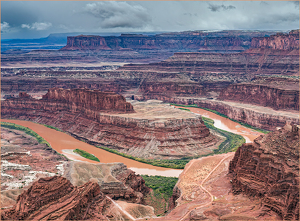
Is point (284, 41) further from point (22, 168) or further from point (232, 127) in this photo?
point (22, 168)

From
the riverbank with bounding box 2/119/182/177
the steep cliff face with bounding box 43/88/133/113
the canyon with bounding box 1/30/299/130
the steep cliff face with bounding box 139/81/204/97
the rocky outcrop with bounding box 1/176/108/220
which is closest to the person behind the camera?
the rocky outcrop with bounding box 1/176/108/220

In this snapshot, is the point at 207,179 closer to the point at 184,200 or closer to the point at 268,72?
the point at 184,200

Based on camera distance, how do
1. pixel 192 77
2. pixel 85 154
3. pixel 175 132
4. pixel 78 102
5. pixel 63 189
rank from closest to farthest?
pixel 63 189 < pixel 85 154 < pixel 175 132 < pixel 78 102 < pixel 192 77

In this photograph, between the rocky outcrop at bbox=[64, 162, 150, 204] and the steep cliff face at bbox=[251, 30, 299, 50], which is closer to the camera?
the rocky outcrop at bbox=[64, 162, 150, 204]

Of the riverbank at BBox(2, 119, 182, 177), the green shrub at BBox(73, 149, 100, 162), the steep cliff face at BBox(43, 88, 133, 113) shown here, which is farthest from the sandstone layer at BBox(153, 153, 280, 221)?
the steep cliff face at BBox(43, 88, 133, 113)

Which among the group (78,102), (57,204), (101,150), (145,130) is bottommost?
(101,150)

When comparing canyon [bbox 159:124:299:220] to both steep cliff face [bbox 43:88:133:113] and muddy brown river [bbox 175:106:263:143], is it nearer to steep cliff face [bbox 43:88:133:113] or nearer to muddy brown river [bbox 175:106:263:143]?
steep cliff face [bbox 43:88:133:113]

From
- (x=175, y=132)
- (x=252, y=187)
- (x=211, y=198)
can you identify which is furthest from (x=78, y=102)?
(x=252, y=187)

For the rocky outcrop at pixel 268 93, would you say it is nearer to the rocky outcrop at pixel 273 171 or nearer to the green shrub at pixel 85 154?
the green shrub at pixel 85 154
